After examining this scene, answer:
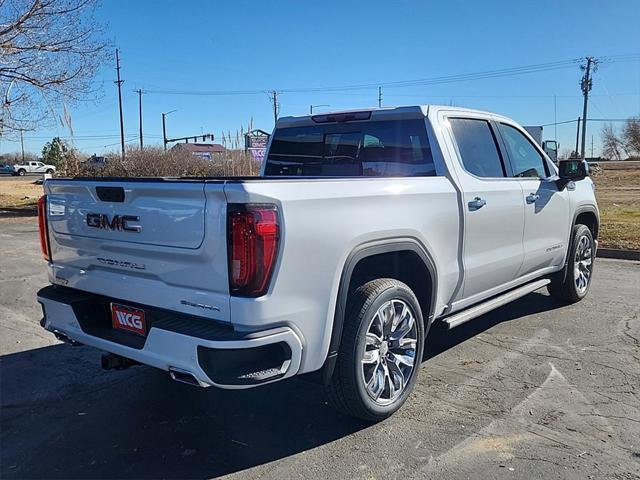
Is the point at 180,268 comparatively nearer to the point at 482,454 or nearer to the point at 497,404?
the point at 482,454

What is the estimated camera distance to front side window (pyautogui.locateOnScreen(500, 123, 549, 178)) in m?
5.02

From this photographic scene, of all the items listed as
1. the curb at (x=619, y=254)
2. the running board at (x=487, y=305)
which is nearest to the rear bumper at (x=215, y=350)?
the running board at (x=487, y=305)

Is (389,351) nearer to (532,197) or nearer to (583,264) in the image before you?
(532,197)

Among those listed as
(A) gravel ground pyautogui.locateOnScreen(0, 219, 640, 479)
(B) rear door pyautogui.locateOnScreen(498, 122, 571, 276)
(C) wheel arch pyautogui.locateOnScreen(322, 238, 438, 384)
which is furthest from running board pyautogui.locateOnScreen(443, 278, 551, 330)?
(A) gravel ground pyautogui.locateOnScreen(0, 219, 640, 479)

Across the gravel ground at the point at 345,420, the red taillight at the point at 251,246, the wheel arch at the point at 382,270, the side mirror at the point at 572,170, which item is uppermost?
the side mirror at the point at 572,170

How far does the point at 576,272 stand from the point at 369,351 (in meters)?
3.74

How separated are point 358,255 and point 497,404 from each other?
1.52 metres

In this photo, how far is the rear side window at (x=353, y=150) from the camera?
4.34 metres

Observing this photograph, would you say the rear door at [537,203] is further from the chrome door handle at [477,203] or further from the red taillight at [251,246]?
the red taillight at [251,246]

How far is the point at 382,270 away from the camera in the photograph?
3697mm

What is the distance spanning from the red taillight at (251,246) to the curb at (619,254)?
27.6ft

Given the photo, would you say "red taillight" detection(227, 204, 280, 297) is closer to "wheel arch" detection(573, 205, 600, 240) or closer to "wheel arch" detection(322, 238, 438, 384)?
"wheel arch" detection(322, 238, 438, 384)

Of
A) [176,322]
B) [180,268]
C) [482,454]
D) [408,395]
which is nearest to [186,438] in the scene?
[176,322]

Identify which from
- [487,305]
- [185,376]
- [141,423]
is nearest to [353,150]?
[487,305]
